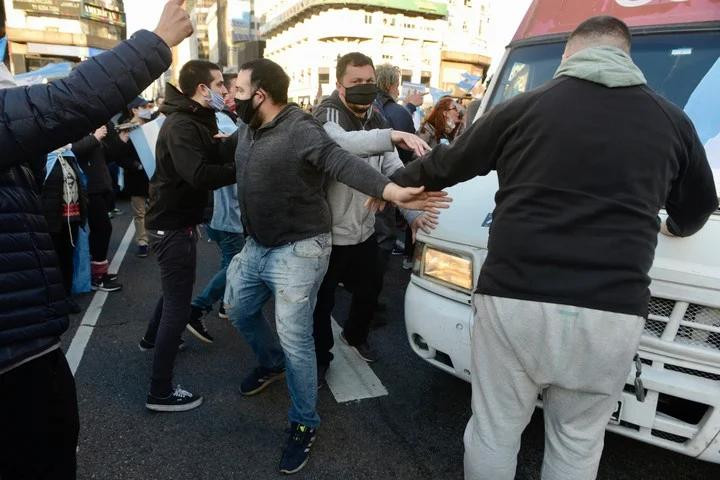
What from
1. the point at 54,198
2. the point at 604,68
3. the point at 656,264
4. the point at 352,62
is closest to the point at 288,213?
the point at 352,62

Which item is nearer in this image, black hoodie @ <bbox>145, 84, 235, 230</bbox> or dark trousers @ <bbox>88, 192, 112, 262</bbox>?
black hoodie @ <bbox>145, 84, 235, 230</bbox>

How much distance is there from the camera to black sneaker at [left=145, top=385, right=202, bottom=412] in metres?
2.99

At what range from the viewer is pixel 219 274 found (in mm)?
3920

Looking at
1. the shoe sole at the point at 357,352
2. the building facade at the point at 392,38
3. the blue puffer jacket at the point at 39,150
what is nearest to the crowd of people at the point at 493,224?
the blue puffer jacket at the point at 39,150

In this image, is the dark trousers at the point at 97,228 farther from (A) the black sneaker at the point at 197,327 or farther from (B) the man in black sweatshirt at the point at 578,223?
(B) the man in black sweatshirt at the point at 578,223

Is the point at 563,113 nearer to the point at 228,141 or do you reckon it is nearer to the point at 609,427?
the point at 609,427

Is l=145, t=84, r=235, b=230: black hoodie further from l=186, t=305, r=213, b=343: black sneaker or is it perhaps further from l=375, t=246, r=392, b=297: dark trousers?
l=375, t=246, r=392, b=297: dark trousers

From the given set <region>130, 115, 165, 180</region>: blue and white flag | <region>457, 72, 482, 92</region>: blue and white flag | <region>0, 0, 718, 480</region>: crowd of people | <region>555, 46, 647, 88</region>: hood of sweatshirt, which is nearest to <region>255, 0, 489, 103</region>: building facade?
<region>457, 72, 482, 92</region>: blue and white flag

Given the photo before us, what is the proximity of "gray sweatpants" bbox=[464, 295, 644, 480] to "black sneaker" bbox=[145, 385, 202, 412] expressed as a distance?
70.9 inches

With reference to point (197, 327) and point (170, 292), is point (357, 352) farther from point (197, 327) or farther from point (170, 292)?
point (170, 292)

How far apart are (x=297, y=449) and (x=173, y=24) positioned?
205 centimetres

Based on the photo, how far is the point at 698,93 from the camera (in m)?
2.78

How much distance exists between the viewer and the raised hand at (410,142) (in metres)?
2.35

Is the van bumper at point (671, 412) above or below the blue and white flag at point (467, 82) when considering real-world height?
below
